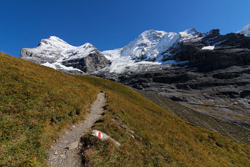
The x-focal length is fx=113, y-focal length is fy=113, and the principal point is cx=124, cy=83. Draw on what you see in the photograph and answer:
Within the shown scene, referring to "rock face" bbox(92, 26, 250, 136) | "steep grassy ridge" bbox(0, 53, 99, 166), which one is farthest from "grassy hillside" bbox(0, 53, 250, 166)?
"rock face" bbox(92, 26, 250, 136)

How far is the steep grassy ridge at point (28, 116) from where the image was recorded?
21.2 ft

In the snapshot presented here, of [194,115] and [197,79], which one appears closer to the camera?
[194,115]

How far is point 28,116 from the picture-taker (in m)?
8.88

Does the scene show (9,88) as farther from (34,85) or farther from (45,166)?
(45,166)

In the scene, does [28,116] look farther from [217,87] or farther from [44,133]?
[217,87]

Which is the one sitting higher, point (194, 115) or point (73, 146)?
point (73, 146)

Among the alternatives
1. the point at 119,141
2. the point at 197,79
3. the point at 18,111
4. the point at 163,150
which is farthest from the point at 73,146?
the point at 197,79

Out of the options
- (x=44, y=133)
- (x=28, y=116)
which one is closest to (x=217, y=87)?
(x=44, y=133)

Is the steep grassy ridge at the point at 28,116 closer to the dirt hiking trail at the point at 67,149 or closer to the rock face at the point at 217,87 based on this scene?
the dirt hiking trail at the point at 67,149

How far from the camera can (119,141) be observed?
10.8m

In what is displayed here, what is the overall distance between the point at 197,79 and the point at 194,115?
5488 inches

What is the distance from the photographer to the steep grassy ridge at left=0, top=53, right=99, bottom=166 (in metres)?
6.47

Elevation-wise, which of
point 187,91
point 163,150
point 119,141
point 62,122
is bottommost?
point 187,91

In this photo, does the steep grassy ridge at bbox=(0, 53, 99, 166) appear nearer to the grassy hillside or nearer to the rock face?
the grassy hillside
